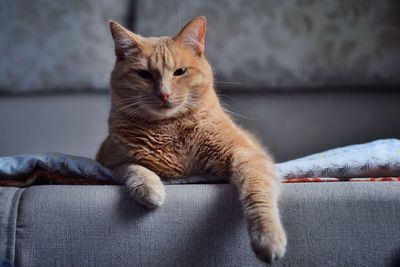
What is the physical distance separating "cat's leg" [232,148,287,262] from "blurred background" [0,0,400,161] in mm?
998

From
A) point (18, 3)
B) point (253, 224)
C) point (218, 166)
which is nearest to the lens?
point (253, 224)

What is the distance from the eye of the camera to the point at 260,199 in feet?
3.53

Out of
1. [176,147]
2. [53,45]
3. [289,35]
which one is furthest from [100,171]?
[289,35]

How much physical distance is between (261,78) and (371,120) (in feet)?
1.92

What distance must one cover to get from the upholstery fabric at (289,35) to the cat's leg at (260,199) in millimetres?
977

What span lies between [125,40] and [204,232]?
678 mm

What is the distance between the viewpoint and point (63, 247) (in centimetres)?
106

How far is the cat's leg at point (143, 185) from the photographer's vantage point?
107 centimetres

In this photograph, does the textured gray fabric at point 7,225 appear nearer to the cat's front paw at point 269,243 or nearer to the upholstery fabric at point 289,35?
the cat's front paw at point 269,243

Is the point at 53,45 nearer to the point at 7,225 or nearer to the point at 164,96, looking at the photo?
the point at 164,96

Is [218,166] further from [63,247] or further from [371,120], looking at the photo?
[371,120]

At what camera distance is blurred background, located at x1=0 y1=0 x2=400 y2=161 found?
86.0 inches

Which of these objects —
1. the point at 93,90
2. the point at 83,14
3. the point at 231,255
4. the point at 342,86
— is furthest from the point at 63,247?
the point at 342,86

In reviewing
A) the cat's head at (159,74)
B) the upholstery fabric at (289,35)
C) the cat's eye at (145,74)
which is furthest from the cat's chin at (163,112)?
the upholstery fabric at (289,35)
